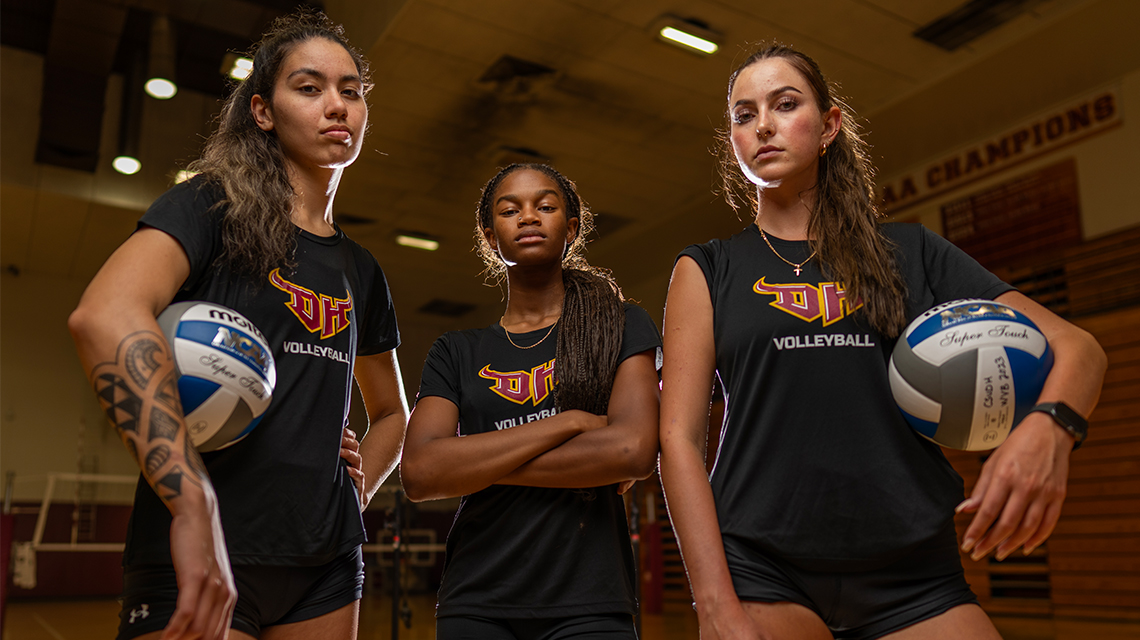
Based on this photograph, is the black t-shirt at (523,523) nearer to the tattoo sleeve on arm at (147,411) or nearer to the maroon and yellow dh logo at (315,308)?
the maroon and yellow dh logo at (315,308)

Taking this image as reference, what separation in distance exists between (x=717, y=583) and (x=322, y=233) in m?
1.01

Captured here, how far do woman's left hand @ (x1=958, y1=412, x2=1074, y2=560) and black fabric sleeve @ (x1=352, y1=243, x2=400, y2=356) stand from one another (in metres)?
1.18

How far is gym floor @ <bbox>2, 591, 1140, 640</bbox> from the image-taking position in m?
5.56

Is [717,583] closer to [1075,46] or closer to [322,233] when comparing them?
[322,233]

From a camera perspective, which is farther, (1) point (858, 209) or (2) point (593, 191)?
(2) point (593, 191)

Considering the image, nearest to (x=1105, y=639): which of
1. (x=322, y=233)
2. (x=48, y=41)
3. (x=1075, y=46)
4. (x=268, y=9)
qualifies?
(x=1075, y=46)

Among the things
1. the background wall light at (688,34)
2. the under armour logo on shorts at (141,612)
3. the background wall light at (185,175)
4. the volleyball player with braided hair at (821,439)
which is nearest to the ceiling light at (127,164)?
the background wall light at (688,34)

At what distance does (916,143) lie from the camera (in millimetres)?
7867

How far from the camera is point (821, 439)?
138 centimetres

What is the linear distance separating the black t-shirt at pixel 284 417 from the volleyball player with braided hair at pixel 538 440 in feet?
0.90

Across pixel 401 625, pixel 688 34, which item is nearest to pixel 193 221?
pixel 688 34

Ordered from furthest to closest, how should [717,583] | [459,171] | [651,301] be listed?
1. [651,301]
2. [459,171]
3. [717,583]

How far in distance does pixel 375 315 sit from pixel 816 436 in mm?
1011

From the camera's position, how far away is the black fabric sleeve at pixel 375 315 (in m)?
1.80
